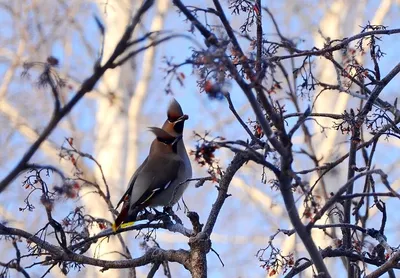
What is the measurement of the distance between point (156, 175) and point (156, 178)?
13 mm

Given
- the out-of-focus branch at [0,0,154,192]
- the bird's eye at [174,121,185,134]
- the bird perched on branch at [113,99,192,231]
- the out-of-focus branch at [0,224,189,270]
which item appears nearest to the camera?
the out-of-focus branch at [0,0,154,192]

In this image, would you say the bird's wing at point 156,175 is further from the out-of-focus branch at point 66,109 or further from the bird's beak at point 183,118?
the out-of-focus branch at point 66,109

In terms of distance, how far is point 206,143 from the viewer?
1521 mm

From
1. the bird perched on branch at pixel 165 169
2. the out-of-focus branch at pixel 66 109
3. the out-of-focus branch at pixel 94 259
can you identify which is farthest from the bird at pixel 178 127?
the out-of-focus branch at pixel 66 109

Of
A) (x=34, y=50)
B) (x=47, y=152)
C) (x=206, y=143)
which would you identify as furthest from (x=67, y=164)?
(x=206, y=143)

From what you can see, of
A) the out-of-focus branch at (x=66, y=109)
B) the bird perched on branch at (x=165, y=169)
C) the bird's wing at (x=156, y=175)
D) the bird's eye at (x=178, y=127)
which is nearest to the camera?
the out-of-focus branch at (x=66, y=109)

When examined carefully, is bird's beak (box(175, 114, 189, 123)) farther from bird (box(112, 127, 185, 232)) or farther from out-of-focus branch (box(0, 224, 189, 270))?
out-of-focus branch (box(0, 224, 189, 270))

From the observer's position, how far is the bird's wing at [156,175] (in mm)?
3051

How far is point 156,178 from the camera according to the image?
10.4 ft

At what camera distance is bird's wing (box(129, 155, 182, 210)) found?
3.05 m

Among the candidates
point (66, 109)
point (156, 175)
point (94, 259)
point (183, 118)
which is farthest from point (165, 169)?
point (66, 109)

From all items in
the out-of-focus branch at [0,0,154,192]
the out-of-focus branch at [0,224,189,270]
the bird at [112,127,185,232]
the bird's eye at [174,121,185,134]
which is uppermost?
the bird's eye at [174,121,185,134]

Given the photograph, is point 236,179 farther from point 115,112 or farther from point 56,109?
point 56,109

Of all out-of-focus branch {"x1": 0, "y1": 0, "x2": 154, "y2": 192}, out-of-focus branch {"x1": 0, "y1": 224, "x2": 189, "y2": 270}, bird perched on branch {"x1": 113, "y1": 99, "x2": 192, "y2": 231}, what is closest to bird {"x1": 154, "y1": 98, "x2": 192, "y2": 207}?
bird perched on branch {"x1": 113, "y1": 99, "x2": 192, "y2": 231}
